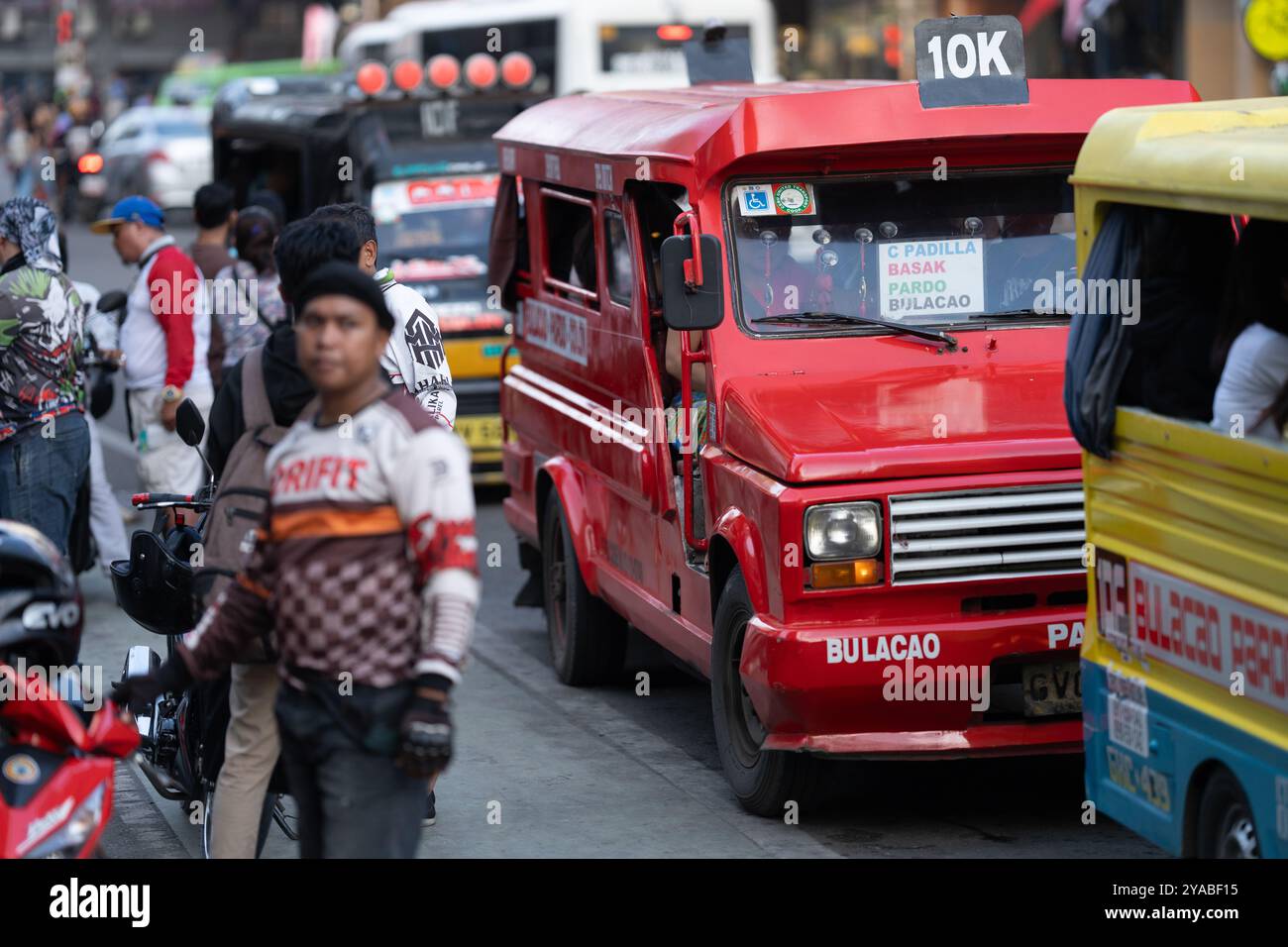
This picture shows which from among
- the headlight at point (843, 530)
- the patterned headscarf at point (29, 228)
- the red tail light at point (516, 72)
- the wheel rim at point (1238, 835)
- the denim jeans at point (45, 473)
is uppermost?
the red tail light at point (516, 72)

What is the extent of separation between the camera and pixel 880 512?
21.3ft

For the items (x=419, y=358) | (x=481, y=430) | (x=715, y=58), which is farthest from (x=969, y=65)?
(x=481, y=430)

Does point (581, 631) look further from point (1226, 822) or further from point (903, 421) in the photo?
point (1226, 822)

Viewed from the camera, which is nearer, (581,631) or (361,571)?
(361,571)

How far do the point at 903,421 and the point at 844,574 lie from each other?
0.59 m

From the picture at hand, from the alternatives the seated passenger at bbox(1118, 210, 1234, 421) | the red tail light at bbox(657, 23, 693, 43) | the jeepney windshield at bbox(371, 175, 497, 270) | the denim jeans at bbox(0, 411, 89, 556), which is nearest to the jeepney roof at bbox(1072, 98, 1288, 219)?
the seated passenger at bbox(1118, 210, 1234, 421)

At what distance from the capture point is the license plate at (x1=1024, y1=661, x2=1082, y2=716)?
6656mm

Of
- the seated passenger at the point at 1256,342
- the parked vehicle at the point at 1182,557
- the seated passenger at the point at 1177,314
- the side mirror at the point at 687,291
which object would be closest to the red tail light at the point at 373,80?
the side mirror at the point at 687,291

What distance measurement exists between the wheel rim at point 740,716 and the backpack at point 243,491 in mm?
1928

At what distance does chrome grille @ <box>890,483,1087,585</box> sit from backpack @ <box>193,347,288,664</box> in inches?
75.5

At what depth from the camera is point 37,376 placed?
347 inches

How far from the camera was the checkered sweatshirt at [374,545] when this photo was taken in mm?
4473

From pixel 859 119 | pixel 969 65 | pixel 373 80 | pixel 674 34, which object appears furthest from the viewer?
pixel 674 34

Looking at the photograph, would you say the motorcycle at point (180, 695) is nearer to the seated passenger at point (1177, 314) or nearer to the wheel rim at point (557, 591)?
the seated passenger at point (1177, 314)
